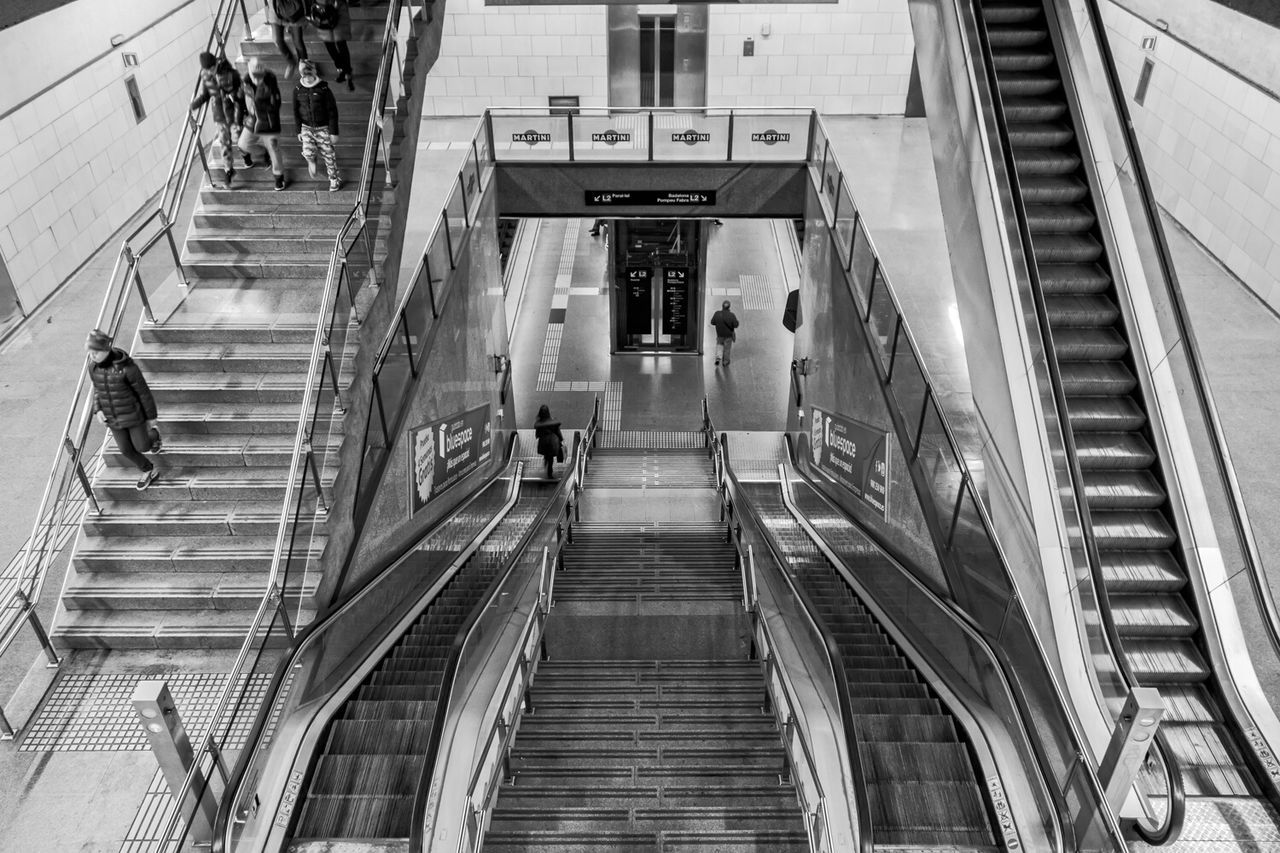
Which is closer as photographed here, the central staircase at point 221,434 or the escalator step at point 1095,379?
the central staircase at point 221,434

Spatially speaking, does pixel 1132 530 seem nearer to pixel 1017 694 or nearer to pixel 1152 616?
pixel 1152 616

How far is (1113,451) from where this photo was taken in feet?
20.2

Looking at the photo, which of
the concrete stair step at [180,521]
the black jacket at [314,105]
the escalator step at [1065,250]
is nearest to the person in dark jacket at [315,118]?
the black jacket at [314,105]

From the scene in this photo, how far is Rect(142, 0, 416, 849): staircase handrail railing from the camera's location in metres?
3.94

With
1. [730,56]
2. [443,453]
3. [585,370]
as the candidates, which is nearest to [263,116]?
[443,453]

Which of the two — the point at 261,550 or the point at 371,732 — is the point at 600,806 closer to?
the point at 371,732

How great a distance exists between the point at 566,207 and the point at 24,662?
842 cm

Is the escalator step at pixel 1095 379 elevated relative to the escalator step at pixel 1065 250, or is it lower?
lower

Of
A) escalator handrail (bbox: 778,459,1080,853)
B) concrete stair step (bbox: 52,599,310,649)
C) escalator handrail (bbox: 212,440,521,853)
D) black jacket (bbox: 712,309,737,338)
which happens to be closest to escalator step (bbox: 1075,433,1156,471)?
escalator handrail (bbox: 778,459,1080,853)

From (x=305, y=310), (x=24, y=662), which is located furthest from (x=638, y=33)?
(x=24, y=662)

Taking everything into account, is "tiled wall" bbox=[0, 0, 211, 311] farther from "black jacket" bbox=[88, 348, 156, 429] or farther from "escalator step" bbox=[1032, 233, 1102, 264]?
"escalator step" bbox=[1032, 233, 1102, 264]

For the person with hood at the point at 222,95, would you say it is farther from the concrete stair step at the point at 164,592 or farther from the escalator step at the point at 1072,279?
the escalator step at the point at 1072,279

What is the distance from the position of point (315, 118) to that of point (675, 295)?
9.46 m

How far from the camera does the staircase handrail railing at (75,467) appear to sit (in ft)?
18.2
